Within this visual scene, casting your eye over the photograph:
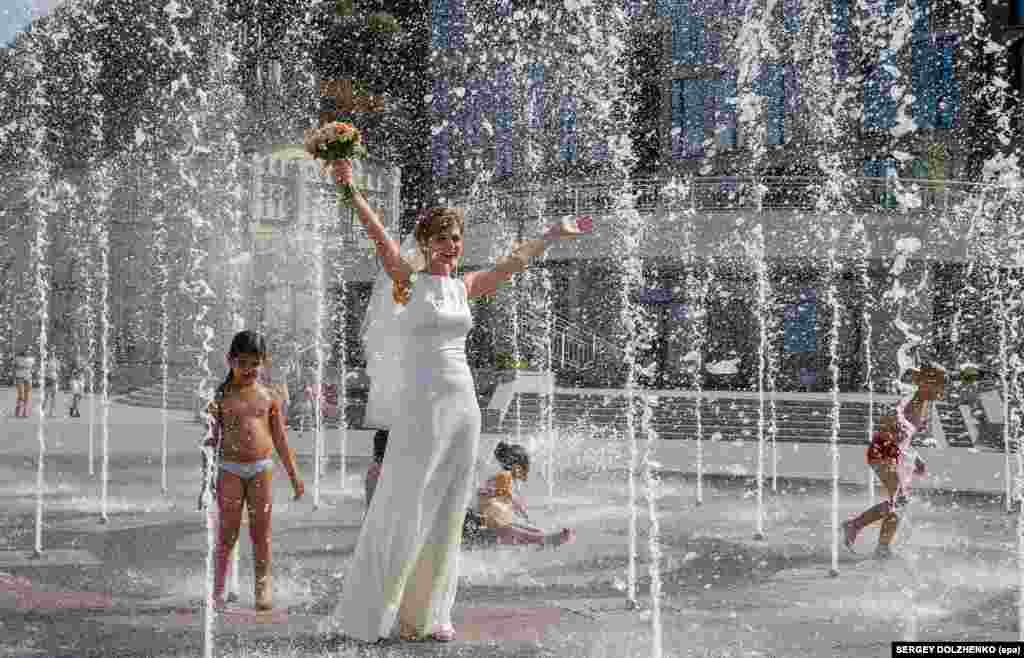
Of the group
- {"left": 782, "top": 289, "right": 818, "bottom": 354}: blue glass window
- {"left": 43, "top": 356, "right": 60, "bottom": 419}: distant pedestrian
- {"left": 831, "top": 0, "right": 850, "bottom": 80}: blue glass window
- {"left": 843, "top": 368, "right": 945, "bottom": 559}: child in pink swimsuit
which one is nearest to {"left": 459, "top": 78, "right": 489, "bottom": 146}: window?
{"left": 831, "top": 0, "right": 850, "bottom": 80}: blue glass window

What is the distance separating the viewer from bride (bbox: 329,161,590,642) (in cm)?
448

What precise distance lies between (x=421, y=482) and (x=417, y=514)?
0.14 meters

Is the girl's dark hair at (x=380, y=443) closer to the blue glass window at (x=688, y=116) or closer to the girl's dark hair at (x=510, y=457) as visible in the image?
the girl's dark hair at (x=510, y=457)

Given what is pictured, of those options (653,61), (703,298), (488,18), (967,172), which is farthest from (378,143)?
(967,172)

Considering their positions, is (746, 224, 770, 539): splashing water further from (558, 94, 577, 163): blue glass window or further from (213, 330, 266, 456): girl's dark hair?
(213, 330, 266, 456): girl's dark hair

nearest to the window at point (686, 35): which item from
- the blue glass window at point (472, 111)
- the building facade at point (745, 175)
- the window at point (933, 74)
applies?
the building facade at point (745, 175)

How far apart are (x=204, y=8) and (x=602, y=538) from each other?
119 feet

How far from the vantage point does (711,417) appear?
788 inches

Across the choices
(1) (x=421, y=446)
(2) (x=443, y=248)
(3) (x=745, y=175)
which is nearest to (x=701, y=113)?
(3) (x=745, y=175)

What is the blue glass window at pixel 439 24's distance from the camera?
42969 millimetres

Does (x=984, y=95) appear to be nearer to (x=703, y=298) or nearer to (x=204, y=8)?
(x=703, y=298)

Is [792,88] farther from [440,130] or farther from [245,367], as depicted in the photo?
[245,367]

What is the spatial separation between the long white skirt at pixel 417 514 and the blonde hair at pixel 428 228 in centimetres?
37

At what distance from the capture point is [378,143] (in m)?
40.6
